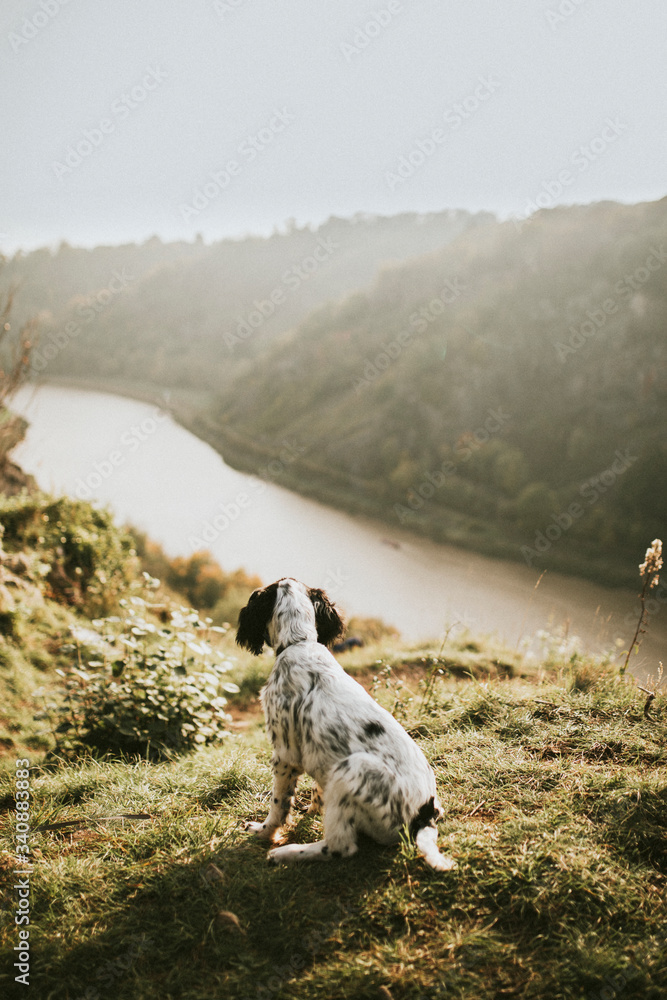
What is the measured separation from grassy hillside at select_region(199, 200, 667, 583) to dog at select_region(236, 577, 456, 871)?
20779 millimetres

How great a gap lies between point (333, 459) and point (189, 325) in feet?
136

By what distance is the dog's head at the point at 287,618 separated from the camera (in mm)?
2859

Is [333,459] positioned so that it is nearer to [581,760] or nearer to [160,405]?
[160,405]

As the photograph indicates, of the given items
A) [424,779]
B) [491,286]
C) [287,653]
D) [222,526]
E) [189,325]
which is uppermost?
[491,286]

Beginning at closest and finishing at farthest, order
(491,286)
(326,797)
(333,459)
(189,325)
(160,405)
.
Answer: (326,797), (333,459), (491,286), (160,405), (189,325)

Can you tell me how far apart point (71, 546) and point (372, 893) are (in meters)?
7.44

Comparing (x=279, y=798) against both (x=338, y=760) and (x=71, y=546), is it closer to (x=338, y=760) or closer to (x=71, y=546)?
(x=338, y=760)

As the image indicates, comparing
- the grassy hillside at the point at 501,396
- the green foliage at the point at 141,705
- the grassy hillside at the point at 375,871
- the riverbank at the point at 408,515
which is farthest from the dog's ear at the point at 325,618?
the grassy hillside at the point at 501,396

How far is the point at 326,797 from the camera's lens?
231cm

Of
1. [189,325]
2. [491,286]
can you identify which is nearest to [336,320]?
[491,286]

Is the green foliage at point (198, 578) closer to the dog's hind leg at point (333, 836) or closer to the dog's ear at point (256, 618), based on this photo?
the dog's ear at point (256, 618)

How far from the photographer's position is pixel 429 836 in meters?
2.31

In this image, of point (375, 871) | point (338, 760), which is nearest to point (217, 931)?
point (375, 871)

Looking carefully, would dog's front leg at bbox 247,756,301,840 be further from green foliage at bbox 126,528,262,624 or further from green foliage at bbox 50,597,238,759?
green foliage at bbox 126,528,262,624
